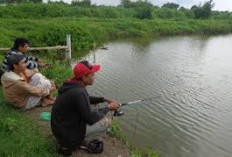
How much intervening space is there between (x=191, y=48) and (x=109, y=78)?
46.6ft

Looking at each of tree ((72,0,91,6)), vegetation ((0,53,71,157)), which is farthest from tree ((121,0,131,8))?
vegetation ((0,53,71,157))

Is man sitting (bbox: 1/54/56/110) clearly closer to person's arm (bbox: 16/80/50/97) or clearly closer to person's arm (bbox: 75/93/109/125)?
person's arm (bbox: 16/80/50/97)

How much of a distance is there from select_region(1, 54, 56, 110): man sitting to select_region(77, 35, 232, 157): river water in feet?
9.18

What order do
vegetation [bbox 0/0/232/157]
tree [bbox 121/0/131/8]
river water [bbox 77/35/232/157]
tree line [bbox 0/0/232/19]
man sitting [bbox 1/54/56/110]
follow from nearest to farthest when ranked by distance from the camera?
vegetation [bbox 0/0/232/157] → man sitting [bbox 1/54/56/110] → river water [bbox 77/35/232/157] → tree line [bbox 0/0/232/19] → tree [bbox 121/0/131/8]

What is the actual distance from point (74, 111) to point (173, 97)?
8162 millimetres

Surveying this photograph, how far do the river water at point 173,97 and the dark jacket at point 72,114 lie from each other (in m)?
3.60

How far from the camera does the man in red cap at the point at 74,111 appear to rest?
196 inches

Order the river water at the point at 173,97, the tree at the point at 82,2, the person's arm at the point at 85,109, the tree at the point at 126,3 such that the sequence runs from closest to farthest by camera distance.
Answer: the person's arm at the point at 85,109 < the river water at the point at 173,97 < the tree at the point at 82,2 < the tree at the point at 126,3

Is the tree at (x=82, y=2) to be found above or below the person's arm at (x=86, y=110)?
above

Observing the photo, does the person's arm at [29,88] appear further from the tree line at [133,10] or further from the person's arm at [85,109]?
the tree line at [133,10]

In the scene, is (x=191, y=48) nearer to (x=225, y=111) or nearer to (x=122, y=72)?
(x=122, y=72)

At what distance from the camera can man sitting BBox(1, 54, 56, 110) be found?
693cm

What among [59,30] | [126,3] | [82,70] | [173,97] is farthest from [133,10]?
[82,70]

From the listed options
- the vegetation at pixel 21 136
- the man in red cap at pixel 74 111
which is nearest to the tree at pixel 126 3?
the vegetation at pixel 21 136
